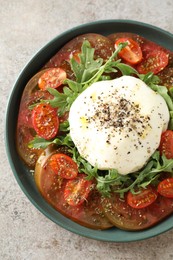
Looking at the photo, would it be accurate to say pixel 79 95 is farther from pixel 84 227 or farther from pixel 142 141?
pixel 84 227

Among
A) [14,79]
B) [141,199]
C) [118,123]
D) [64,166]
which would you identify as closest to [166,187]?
[141,199]

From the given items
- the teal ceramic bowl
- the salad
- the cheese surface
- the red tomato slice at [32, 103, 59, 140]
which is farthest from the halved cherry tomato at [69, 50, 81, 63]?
the red tomato slice at [32, 103, 59, 140]

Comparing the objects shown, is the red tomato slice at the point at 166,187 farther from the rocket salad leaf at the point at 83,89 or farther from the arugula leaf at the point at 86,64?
the arugula leaf at the point at 86,64

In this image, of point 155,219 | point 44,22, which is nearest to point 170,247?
point 155,219

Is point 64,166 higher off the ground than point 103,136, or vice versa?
point 103,136

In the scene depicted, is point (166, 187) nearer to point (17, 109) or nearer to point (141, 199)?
point (141, 199)

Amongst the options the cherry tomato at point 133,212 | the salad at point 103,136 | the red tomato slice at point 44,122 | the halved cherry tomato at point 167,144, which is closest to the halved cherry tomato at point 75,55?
the salad at point 103,136
